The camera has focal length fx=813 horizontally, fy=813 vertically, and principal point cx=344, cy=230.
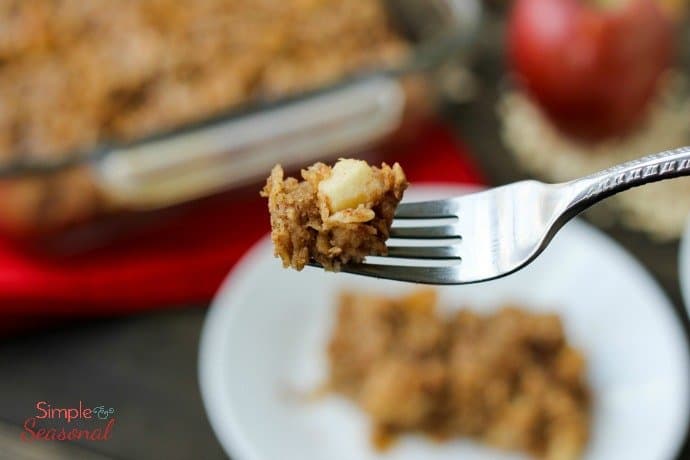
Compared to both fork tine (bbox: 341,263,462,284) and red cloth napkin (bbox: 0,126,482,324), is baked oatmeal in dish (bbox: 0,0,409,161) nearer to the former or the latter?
red cloth napkin (bbox: 0,126,482,324)

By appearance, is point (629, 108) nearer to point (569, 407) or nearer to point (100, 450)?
point (569, 407)

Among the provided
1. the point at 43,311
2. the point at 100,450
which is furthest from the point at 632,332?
the point at 43,311

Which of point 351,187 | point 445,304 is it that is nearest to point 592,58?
point 445,304

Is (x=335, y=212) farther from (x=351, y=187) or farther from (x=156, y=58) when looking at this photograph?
(x=156, y=58)

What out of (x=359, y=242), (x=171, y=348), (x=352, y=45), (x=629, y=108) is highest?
(x=352, y=45)

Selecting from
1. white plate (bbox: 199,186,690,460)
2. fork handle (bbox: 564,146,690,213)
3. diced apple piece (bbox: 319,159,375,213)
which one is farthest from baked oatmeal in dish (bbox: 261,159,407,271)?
white plate (bbox: 199,186,690,460)

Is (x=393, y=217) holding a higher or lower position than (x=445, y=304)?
lower
